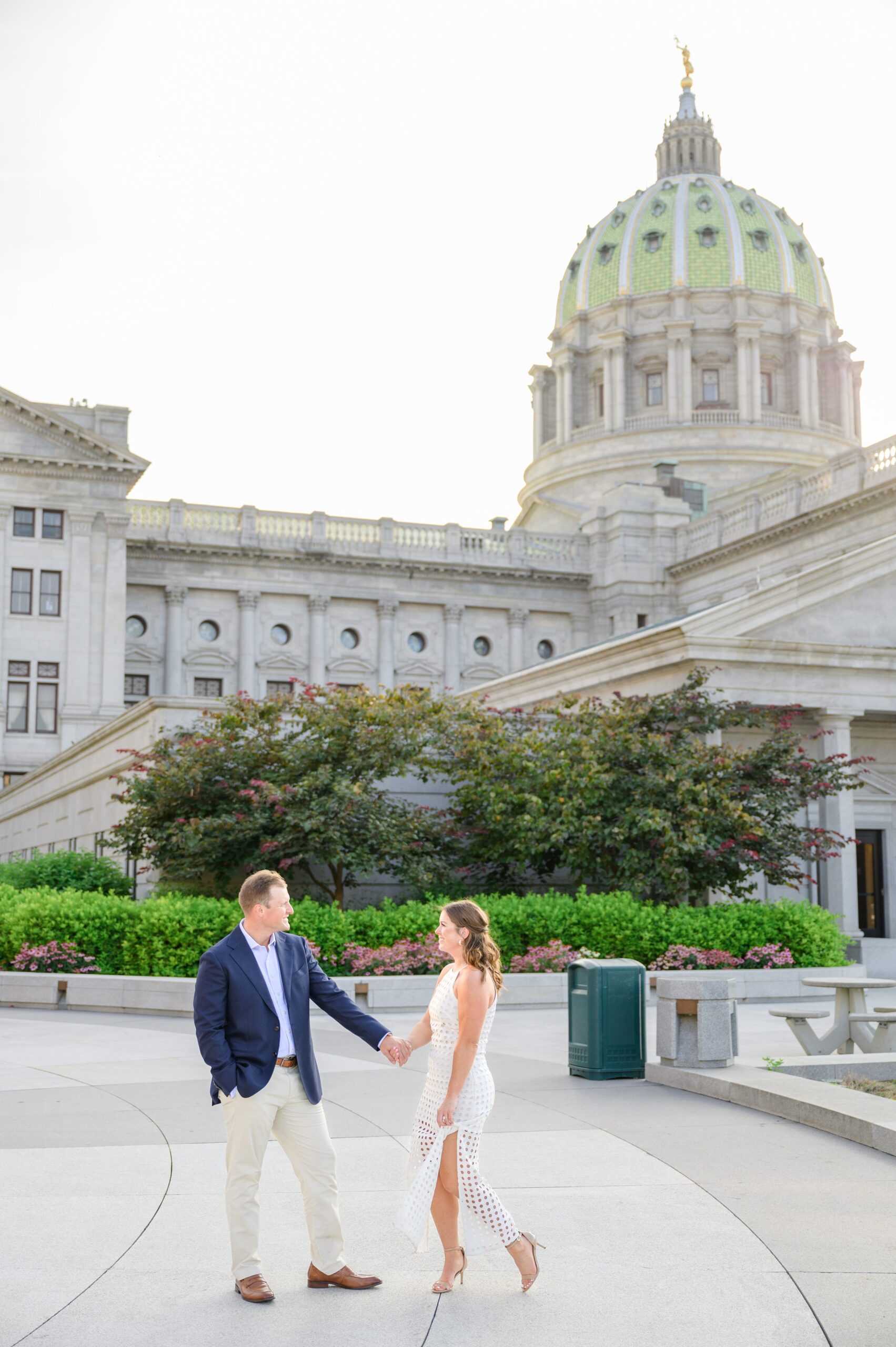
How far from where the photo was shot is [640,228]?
105750 mm

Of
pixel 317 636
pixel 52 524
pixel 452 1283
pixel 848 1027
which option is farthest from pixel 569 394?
pixel 452 1283

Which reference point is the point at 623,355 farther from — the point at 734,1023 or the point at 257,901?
the point at 257,901

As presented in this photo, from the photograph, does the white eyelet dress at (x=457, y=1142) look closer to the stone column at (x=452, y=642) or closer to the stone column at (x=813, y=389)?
the stone column at (x=452, y=642)

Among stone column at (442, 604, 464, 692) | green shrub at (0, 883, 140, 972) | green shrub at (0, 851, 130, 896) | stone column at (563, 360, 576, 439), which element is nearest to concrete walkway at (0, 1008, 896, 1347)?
green shrub at (0, 883, 140, 972)

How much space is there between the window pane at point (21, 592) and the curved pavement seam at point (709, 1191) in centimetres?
5317

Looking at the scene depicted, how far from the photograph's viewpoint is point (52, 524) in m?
63.6

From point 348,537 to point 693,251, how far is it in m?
41.7

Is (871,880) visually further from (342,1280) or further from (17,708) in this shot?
(17,708)

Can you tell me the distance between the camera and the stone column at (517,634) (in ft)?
249

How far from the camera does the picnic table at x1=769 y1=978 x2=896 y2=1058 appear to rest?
14.9 m

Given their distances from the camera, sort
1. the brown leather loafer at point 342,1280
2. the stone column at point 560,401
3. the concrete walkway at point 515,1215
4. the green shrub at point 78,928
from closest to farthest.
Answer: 1. the concrete walkway at point 515,1215
2. the brown leather loafer at point 342,1280
3. the green shrub at point 78,928
4. the stone column at point 560,401

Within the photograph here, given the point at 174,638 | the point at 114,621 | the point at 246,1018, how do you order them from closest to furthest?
the point at 246,1018 < the point at 114,621 < the point at 174,638

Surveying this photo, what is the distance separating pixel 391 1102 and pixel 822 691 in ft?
66.8

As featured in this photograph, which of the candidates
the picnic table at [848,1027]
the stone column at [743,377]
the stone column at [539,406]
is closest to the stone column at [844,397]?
the stone column at [743,377]
